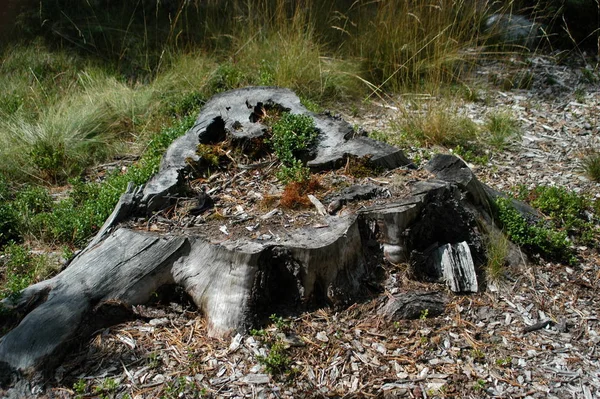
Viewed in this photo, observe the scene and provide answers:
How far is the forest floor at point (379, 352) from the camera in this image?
9.55ft

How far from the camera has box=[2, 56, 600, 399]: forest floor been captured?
115 inches

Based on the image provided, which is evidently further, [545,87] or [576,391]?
[545,87]

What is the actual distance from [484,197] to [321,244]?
4.78 feet

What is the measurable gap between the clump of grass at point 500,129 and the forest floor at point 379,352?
6.45 ft

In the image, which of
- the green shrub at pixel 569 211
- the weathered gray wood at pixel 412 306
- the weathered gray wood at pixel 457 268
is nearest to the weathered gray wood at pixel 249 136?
the weathered gray wood at pixel 457 268

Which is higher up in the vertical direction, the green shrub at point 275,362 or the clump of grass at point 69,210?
the green shrub at point 275,362

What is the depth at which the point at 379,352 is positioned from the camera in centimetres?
314

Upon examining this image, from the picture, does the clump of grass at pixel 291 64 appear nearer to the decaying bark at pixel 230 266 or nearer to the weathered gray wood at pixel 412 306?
the decaying bark at pixel 230 266

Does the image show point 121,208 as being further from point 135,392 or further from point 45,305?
point 135,392

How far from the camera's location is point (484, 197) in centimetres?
407

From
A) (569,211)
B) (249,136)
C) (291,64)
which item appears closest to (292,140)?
(249,136)

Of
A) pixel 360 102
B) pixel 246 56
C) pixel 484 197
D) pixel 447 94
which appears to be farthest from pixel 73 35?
pixel 484 197

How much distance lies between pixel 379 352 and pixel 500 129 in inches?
133

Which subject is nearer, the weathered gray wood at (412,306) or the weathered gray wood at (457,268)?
the weathered gray wood at (412,306)
